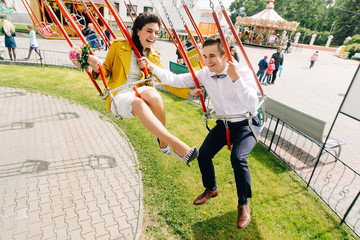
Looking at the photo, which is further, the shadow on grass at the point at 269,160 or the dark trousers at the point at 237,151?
the shadow on grass at the point at 269,160

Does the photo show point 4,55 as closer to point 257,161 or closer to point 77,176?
point 77,176

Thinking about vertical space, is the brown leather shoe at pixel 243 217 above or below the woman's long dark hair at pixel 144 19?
below

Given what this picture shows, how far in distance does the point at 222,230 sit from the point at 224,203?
55 centimetres

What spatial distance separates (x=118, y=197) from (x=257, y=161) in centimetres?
313

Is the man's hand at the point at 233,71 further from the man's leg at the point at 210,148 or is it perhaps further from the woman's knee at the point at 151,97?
the woman's knee at the point at 151,97

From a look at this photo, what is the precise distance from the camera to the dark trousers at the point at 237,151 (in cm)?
283

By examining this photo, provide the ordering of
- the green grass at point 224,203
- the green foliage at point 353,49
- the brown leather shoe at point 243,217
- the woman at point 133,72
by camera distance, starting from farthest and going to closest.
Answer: the green foliage at point 353,49 < the green grass at point 224,203 < the brown leather shoe at point 243,217 < the woman at point 133,72

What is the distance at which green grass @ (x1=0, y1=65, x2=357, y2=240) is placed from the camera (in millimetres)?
3426

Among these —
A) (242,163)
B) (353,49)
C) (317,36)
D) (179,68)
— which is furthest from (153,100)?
(317,36)

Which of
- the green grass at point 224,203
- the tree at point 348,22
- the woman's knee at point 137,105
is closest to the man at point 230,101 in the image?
the woman's knee at point 137,105

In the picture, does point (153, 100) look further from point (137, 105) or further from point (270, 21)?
point (270, 21)

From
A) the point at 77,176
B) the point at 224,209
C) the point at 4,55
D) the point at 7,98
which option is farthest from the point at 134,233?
the point at 4,55

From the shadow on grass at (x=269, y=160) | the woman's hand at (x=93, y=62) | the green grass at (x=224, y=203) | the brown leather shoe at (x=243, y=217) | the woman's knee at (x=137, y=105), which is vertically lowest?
the shadow on grass at (x=269, y=160)

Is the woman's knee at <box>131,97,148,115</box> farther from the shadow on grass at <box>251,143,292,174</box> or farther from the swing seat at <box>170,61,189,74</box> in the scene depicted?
the swing seat at <box>170,61,189,74</box>
